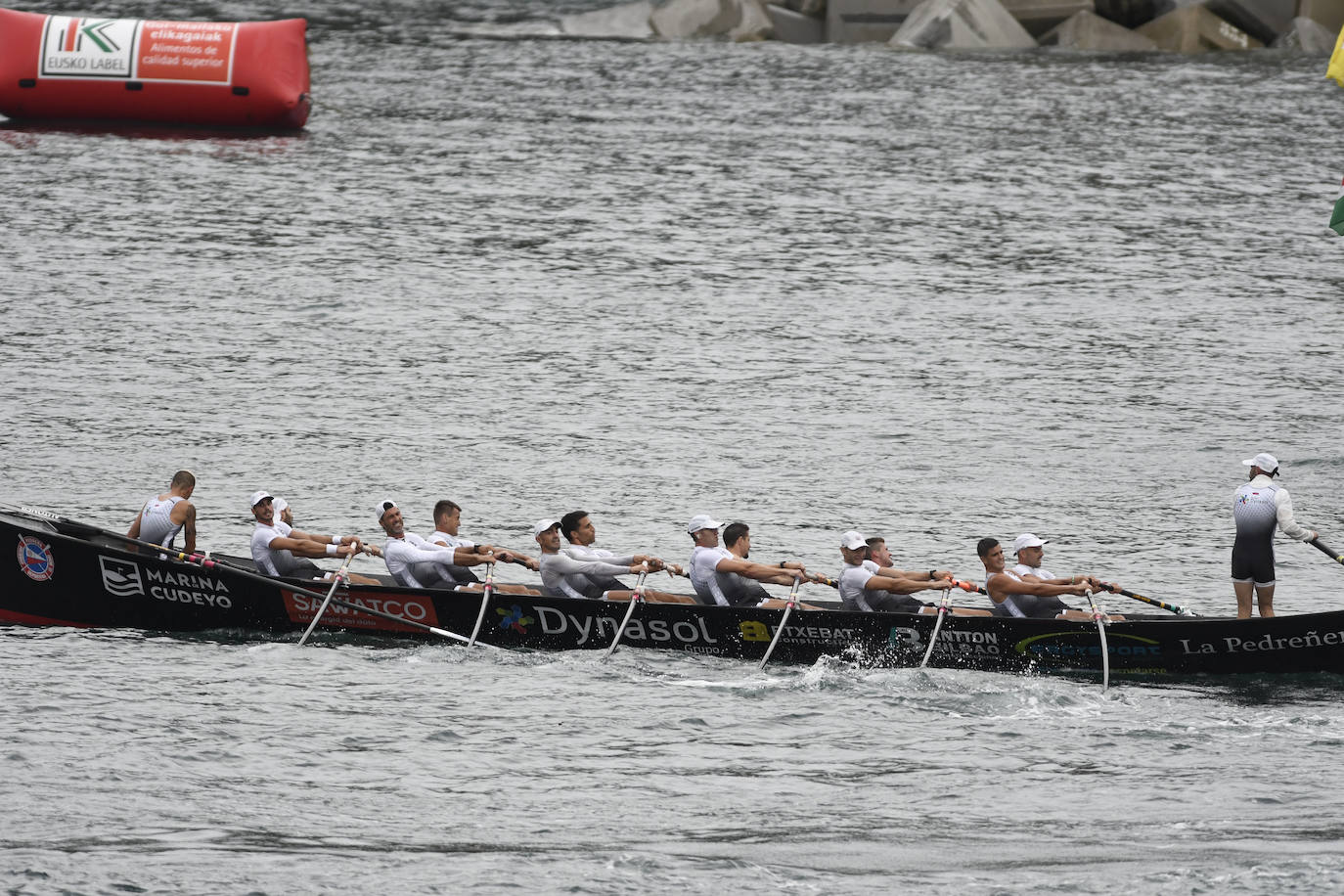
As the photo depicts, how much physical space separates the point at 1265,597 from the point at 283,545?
457 inches

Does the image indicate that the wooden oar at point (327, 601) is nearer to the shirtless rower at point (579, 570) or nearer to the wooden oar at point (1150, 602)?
the shirtless rower at point (579, 570)

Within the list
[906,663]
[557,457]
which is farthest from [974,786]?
[557,457]

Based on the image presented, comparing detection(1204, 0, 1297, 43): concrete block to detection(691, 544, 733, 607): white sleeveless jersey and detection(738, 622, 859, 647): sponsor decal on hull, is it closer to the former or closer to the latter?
detection(691, 544, 733, 607): white sleeveless jersey

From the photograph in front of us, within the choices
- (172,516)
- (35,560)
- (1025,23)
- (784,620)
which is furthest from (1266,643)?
(1025,23)

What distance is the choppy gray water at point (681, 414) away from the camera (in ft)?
58.4

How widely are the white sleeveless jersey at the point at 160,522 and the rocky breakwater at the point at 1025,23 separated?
43.7 metres

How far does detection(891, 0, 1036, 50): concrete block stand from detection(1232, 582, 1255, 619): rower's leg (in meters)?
42.4

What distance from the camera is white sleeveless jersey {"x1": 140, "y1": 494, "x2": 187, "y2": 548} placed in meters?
23.5

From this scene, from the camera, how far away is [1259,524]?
71.8 feet

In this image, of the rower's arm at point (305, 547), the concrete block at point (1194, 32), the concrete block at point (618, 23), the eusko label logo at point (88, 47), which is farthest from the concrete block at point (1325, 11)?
the rower's arm at point (305, 547)

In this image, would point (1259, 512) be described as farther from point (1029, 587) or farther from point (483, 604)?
point (483, 604)

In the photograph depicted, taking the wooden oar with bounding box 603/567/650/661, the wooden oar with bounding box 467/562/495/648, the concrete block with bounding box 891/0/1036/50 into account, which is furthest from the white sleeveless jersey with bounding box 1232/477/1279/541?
the concrete block with bounding box 891/0/1036/50

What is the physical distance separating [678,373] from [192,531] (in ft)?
46.1

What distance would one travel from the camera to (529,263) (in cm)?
4238
